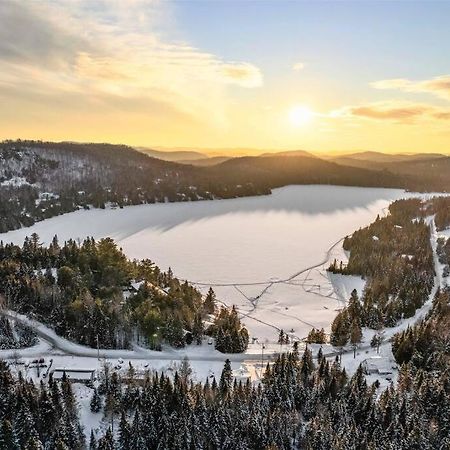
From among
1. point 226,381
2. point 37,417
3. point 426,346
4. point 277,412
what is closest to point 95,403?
point 37,417

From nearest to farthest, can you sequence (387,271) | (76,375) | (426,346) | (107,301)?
(76,375), (426,346), (107,301), (387,271)

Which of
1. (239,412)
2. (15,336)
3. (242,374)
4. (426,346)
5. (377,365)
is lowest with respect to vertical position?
(239,412)

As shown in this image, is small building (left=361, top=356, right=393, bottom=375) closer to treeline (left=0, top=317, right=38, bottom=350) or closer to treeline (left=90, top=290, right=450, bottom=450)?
treeline (left=90, top=290, right=450, bottom=450)

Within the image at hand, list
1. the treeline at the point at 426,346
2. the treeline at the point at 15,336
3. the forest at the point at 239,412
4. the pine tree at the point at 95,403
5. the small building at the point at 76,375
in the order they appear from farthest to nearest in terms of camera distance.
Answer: the treeline at the point at 15,336
the treeline at the point at 426,346
the small building at the point at 76,375
the pine tree at the point at 95,403
the forest at the point at 239,412

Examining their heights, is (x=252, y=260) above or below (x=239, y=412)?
above

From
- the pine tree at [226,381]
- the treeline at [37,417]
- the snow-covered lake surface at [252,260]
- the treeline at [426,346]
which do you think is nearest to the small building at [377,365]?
the treeline at [426,346]

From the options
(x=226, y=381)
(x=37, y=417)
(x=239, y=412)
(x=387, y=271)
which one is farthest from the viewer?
(x=387, y=271)

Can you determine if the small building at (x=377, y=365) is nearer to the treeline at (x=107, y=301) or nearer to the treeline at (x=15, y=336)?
the treeline at (x=107, y=301)

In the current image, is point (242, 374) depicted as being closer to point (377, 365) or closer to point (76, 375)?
point (377, 365)
